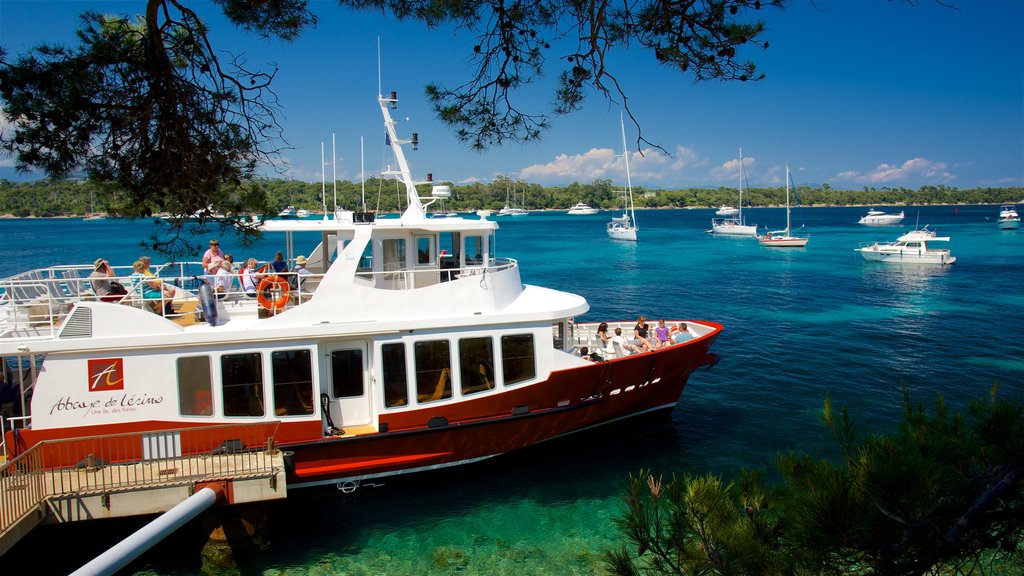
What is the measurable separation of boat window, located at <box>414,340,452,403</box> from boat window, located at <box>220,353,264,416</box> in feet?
8.10

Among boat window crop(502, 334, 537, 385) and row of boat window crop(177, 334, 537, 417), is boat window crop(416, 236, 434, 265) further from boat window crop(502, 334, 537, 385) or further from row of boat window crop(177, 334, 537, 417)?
boat window crop(502, 334, 537, 385)

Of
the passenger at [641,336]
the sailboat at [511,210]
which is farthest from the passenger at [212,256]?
the sailboat at [511,210]

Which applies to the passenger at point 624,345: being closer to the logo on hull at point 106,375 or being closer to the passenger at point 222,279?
the passenger at point 222,279

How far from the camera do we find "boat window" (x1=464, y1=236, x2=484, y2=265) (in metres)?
12.4

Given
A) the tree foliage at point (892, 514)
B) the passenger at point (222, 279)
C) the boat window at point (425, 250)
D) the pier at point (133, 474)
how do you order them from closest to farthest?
the tree foliage at point (892, 514) → the pier at point (133, 474) → the passenger at point (222, 279) → the boat window at point (425, 250)

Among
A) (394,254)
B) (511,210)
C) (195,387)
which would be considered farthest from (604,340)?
(511,210)

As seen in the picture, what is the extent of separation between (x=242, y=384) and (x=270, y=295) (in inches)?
58.3

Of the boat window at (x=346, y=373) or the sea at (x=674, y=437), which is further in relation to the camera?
the boat window at (x=346, y=373)

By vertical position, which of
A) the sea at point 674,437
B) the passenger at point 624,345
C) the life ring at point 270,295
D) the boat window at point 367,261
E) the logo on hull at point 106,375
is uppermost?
the boat window at point 367,261

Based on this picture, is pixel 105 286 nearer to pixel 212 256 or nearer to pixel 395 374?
pixel 212 256

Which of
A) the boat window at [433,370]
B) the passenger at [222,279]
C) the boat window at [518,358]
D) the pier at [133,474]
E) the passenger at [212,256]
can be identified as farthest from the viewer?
the passenger at [212,256]

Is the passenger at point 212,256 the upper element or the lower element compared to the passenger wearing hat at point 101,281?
upper

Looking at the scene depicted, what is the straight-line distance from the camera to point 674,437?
13.4 meters

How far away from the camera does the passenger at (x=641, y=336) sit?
13.2 metres
